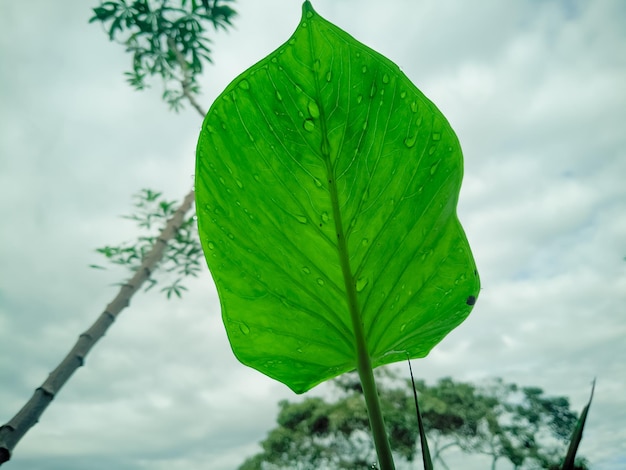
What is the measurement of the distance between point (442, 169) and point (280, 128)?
169 mm

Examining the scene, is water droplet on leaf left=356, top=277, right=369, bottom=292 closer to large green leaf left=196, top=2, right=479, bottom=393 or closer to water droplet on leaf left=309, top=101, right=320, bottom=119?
large green leaf left=196, top=2, right=479, bottom=393

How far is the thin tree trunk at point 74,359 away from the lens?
164 cm

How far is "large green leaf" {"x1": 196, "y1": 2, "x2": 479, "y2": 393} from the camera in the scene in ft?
1.30

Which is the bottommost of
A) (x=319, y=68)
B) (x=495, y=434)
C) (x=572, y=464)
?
(x=572, y=464)

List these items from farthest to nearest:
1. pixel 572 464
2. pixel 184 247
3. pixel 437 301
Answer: pixel 184 247, pixel 437 301, pixel 572 464

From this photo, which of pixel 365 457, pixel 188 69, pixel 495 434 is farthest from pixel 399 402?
pixel 188 69

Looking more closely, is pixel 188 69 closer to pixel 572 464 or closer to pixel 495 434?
pixel 572 464

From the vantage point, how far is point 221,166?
419 millimetres

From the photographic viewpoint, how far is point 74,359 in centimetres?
220

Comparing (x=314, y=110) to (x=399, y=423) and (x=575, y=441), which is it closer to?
(x=575, y=441)

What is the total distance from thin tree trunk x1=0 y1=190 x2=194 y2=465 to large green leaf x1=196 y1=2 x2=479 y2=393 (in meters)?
1.60

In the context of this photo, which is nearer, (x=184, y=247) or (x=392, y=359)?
(x=392, y=359)

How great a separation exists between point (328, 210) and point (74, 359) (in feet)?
7.53

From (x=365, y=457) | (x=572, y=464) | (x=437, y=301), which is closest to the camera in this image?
(x=572, y=464)
